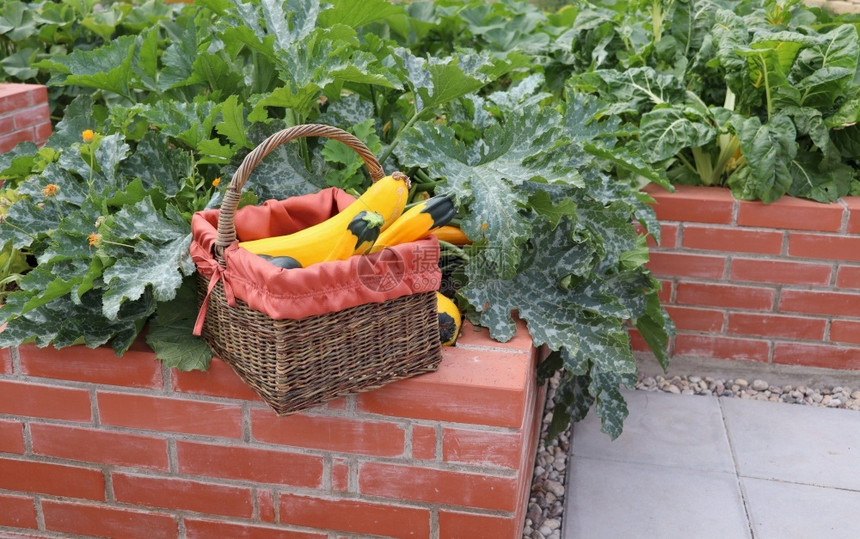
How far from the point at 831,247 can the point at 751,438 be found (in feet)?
2.22

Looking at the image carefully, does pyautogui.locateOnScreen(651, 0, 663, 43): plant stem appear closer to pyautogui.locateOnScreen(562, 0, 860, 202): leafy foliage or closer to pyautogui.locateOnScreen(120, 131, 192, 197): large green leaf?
pyautogui.locateOnScreen(562, 0, 860, 202): leafy foliage

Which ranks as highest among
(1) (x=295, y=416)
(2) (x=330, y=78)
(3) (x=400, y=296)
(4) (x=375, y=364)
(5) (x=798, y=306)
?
(2) (x=330, y=78)

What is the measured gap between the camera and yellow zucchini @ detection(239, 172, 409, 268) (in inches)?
61.6

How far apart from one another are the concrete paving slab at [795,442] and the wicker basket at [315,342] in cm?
123

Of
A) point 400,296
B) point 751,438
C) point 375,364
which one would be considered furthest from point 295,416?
point 751,438

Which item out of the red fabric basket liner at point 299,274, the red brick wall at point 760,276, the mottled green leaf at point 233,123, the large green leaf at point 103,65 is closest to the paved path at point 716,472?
the red brick wall at point 760,276

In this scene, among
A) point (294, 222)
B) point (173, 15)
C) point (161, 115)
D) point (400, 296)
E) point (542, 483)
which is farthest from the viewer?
point (173, 15)

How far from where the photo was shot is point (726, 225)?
8.81ft

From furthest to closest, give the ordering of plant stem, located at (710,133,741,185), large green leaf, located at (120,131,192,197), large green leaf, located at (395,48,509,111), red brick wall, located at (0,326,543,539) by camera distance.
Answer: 1. plant stem, located at (710,133,741,185)
2. large green leaf, located at (120,131,192,197)
3. large green leaf, located at (395,48,509,111)
4. red brick wall, located at (0,326,543,539)

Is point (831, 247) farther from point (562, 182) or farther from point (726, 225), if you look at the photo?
point (562, 182)

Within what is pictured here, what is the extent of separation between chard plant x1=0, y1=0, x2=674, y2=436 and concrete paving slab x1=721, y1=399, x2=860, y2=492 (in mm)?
476

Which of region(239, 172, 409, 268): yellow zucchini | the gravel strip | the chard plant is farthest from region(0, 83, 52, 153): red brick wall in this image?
the gravel strip

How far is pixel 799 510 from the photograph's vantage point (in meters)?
2.18

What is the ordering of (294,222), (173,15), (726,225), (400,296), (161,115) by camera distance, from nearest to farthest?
(400,296) → (294,222) → (161,115) → (726,225) → (173,15)
